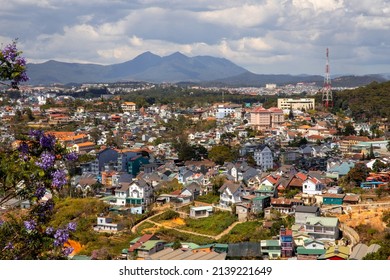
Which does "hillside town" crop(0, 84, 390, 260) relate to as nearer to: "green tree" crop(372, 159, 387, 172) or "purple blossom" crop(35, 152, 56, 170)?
"green tree" crop(372, 159, 387, 172)

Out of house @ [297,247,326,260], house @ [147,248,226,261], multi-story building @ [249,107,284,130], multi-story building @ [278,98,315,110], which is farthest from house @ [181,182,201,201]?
multi-story building @ [278,98,315,110]

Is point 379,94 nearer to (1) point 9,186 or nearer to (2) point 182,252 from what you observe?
(2) point 182,252

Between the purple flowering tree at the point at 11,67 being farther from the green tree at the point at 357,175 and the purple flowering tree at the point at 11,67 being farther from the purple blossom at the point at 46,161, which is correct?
the green tree at the point at 357,175

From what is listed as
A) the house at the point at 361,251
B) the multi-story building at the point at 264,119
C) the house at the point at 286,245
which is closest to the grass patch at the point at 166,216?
the house at the point at 286,245

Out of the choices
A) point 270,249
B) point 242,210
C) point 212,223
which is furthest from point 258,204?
point 270,249

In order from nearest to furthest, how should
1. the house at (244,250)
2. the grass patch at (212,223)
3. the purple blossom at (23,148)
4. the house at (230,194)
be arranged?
the purple blossom at (23,148), the house at (244,250), the grass patch at (212,223), the house at (230,194)

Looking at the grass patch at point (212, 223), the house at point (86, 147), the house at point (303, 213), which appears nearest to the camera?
the house at point (303, 213)

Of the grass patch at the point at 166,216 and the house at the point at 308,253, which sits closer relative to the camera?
the house at the point at 308,253

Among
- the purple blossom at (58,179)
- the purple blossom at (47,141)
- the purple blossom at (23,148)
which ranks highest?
the purple blossom at (47,141)
